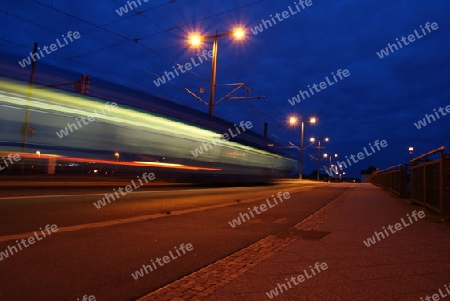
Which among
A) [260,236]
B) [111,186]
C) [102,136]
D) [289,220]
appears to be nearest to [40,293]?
[260,236]

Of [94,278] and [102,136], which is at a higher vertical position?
[102,136]

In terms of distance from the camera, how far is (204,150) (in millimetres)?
18047

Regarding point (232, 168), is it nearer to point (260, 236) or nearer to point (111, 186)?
point (111, 186)

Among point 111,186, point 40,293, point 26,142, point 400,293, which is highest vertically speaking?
point 26,142

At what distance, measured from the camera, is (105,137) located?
12.4 meters

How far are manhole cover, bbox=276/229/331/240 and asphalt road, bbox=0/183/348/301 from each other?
30cm

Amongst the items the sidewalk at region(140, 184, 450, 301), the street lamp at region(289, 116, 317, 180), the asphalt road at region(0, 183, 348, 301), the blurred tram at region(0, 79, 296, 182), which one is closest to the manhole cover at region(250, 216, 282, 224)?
the asphalt road at region(0, 183, 348, 301)

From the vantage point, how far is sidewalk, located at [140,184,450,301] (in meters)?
3.73

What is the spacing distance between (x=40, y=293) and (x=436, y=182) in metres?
9.30

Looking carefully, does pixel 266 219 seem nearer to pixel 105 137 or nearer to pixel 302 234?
pixel 302 234

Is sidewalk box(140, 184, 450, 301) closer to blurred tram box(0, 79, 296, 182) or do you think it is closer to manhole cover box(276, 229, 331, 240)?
manhole cover box(276, 229, 331, 240)

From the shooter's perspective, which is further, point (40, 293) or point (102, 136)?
point (102, 136)

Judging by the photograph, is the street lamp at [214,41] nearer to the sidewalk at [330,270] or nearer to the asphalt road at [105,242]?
the asphalt road at [105,242]

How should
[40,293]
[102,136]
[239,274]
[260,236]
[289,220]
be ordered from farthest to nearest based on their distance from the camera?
[102,136]
[289,220]
[260,236]
[239,274]
[40,293]
